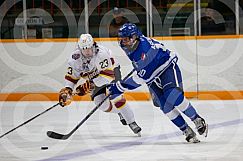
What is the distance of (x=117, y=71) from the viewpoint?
6062 millimetres

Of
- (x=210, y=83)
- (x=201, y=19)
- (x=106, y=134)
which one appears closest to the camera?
(x=106, y=134)

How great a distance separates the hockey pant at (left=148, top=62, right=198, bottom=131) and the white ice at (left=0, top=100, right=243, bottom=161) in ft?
0.71

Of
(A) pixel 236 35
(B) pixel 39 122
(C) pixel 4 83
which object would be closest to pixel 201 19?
(A) pixel 236 35

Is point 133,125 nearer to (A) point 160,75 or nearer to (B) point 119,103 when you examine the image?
(B) point 119,103

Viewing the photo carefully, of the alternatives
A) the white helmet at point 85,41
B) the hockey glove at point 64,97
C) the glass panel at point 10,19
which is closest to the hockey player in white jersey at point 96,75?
the hockey glove at point 64,97

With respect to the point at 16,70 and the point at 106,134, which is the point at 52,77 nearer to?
the point at 16,70

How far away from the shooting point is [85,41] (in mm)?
5582

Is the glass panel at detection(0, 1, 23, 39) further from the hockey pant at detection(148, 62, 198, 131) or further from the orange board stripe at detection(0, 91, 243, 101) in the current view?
the hockey pant at detection(148, 62, 198, 131)

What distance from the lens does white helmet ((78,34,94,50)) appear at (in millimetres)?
5559

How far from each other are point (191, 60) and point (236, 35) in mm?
699

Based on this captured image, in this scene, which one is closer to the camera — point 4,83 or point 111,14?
point 4,83

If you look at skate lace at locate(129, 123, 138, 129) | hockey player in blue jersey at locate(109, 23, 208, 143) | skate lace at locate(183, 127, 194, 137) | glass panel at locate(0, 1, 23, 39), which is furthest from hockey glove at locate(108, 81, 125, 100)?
glass panel at locate(0, 1, 23, 39)

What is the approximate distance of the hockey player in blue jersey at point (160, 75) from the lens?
522cm

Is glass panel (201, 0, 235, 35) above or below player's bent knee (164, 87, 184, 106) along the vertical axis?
above
